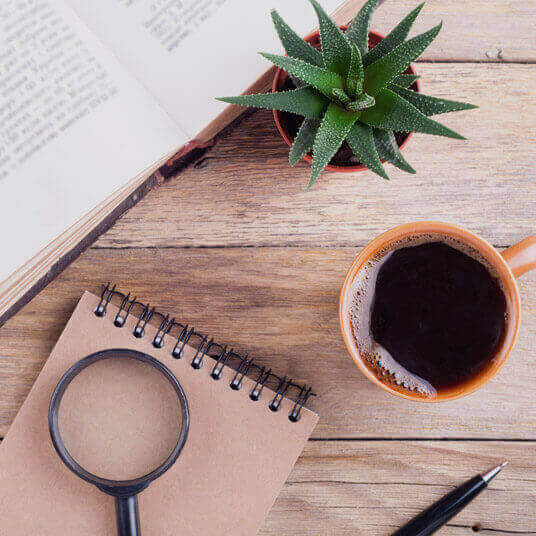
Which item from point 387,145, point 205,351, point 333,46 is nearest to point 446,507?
point 205,351

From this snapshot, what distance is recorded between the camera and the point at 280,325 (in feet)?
2.30

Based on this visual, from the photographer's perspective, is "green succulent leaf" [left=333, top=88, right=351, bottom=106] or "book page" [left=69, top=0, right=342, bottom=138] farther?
"book page" [left=69, top=0, right=342, bottom=138]

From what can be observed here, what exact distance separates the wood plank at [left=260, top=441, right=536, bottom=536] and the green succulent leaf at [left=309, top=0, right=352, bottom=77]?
46cm

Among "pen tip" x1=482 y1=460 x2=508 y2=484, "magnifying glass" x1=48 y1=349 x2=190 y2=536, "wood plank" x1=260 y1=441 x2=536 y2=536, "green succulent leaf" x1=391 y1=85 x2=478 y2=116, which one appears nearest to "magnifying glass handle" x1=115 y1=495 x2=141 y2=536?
"magnifying glass" x1=48 y1=349 x2=190 y2=536

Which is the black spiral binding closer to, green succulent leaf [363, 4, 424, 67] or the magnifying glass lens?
the magnifying glass lens

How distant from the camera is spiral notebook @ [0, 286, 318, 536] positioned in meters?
0.68

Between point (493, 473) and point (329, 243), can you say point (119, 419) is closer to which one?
point (329, 243)

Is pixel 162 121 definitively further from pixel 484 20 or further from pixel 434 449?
pixel 434 449

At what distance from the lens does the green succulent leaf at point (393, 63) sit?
1.56ft

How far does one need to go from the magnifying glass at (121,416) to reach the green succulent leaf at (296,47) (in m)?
0.39

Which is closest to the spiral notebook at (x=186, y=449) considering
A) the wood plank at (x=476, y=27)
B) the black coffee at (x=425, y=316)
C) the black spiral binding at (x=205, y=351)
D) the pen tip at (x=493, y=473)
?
the black spiral binding at (x=205, y=351)

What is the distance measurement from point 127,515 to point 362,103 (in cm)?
55

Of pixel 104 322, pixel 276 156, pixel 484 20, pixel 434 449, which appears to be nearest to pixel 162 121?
pixel 276 156

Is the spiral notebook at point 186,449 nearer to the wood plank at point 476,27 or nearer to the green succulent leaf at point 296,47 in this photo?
the green succulent leaf at point 296,47
